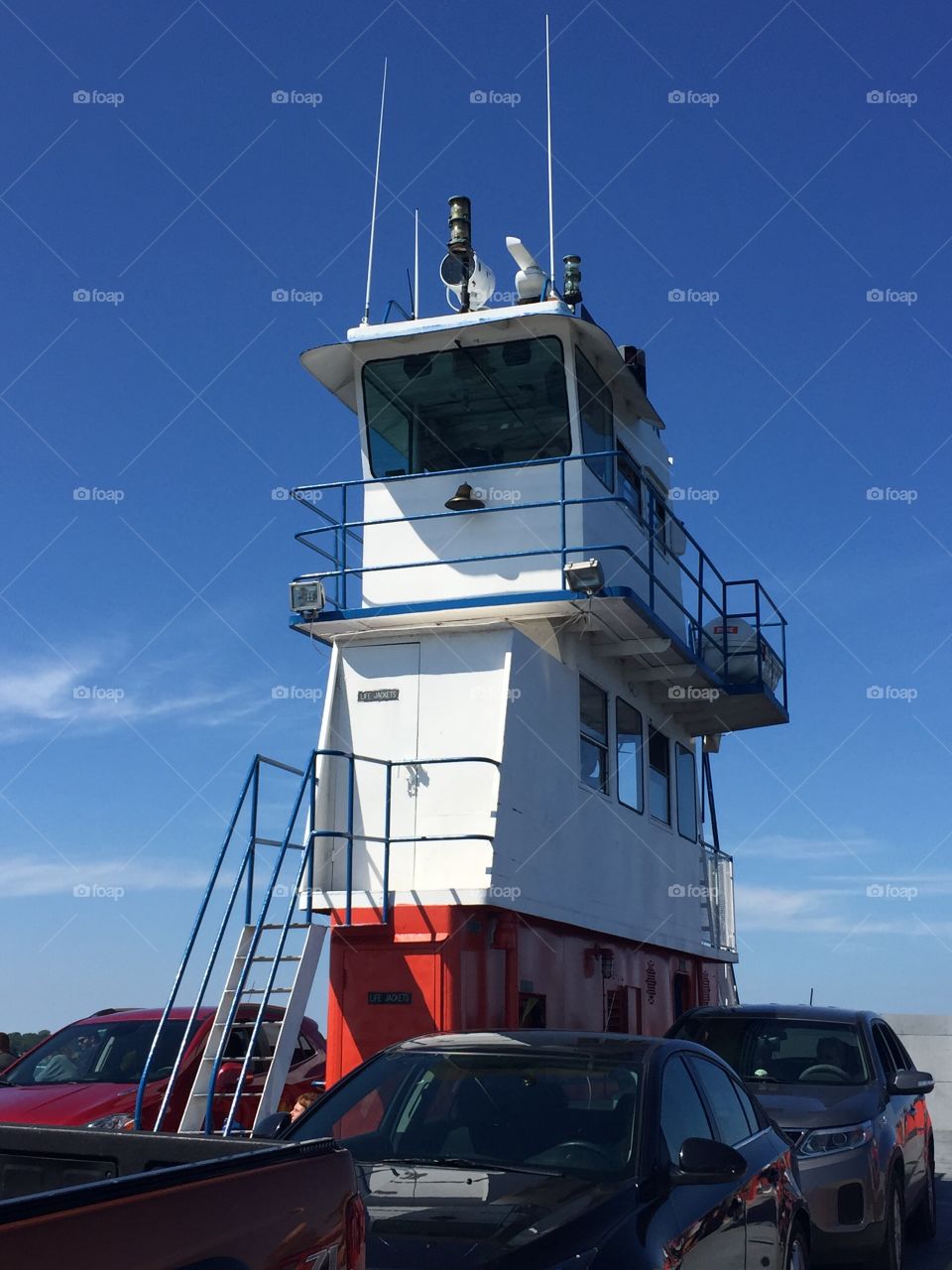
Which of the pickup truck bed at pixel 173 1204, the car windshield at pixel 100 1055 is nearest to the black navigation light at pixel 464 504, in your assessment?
the car windshield at pixel 100 1055

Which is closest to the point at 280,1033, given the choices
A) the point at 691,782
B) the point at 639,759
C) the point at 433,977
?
the point at 433,977

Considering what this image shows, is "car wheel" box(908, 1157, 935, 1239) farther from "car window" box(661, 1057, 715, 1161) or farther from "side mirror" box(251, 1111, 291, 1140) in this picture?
"side mirror" box(251, 1111, 291, 1140)

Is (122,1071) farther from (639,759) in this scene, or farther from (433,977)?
(639,759)

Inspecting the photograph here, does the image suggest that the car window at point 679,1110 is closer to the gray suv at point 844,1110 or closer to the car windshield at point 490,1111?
the car windshield at point 490,1111

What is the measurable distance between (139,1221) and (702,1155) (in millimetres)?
3002

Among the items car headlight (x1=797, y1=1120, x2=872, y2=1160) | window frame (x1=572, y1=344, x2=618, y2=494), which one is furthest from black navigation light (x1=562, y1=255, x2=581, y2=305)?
car headlight (x1=797, y1=1120, x2=872, y2=1160)

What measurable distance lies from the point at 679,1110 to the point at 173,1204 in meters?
3.41

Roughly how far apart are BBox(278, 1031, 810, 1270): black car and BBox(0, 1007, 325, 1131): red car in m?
4.04

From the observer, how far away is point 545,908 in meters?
11.9

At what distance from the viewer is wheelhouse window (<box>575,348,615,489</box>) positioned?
13.4 metres

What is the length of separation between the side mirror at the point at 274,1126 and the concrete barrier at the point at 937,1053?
15510mm

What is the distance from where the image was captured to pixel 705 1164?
5.30 meters

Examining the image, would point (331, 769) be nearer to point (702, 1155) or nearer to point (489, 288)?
point (489, 288)

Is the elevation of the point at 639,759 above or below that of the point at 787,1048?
above
